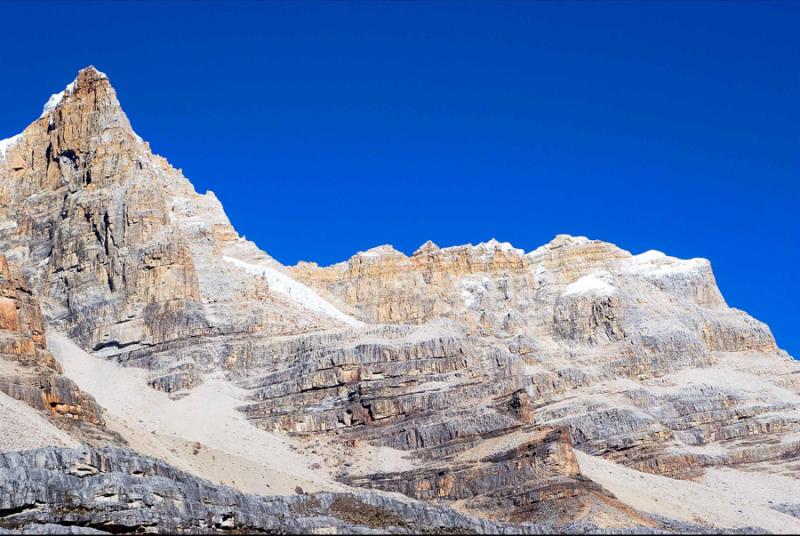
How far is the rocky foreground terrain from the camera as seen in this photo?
331ft

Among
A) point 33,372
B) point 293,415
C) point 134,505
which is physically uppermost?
point 293,415

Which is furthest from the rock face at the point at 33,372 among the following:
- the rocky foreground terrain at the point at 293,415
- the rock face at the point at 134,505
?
the rock face at the point at 134,505

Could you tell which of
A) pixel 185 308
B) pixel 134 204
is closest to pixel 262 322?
pixel 185 308

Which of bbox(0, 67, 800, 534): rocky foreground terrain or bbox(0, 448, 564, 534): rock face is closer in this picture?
bbox(0, 448, 564, 534): rock face

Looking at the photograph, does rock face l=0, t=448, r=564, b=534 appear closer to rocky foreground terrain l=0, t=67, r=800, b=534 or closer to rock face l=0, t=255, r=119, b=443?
rocky foreground terrain l=0, t=67, r=800, b=534

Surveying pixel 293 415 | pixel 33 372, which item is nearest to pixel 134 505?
pixel 33 372

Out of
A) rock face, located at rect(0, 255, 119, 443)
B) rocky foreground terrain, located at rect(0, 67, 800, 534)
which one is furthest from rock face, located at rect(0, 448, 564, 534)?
rock face, located at rect(0, 255, 119, 443)

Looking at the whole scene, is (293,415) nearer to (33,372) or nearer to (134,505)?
(33,372)

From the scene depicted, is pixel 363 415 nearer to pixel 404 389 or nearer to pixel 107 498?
pixel 404 389

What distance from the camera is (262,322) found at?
604ft

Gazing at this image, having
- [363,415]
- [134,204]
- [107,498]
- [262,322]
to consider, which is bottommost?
[107,498]

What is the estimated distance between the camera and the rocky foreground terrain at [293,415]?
3969 inches

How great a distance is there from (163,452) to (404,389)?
39.5m

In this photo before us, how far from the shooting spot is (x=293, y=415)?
161250 millimetres
